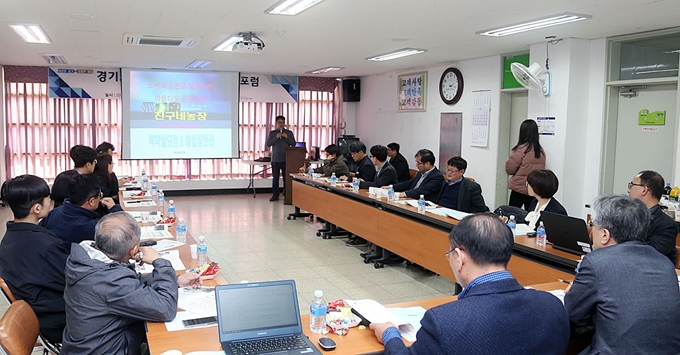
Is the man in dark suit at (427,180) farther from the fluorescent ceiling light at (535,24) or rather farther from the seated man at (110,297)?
the seated man at (110,297)

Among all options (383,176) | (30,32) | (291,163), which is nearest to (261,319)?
(383,176)

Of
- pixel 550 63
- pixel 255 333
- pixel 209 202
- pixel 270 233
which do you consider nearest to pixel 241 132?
pixel 209 202

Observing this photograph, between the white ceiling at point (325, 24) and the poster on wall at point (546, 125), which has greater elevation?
the white ceiling at point (325, 24)

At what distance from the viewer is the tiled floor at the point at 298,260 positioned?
5.16 m

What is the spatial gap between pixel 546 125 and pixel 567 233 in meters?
3.43

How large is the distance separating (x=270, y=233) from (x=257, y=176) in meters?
4.52

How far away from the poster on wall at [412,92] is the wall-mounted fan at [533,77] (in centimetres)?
304

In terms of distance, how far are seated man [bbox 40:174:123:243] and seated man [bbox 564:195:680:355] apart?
2929mm

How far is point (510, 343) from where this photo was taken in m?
1.71

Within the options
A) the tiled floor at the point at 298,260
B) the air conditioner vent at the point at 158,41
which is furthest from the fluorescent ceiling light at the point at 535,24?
the air conditioner vent at the point at 158,41

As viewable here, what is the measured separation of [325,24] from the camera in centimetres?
562

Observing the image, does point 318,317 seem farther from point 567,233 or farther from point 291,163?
point 291,163

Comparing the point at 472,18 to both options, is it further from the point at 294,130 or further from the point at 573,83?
the point at 294,130

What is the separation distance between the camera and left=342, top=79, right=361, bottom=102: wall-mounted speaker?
11.9 metres
